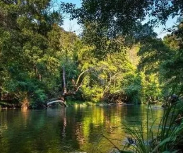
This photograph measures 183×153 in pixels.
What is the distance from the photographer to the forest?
734 cm

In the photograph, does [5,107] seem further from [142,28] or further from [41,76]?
[142,28]

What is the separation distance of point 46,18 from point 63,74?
29.6 metres

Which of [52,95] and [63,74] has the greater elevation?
[63,74]

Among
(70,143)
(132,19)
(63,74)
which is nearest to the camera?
(132,19)

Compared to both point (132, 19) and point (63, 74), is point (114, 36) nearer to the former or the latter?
point (132, 19)

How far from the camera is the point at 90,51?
12.7 meters

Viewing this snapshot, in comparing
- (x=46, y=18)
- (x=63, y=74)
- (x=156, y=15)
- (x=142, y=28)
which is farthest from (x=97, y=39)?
(x=63, y=74)

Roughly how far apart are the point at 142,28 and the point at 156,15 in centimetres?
87

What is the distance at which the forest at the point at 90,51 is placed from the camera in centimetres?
734

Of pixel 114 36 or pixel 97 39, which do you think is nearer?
pixel 114 36

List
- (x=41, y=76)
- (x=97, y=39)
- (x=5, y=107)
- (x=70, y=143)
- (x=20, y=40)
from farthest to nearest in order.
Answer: (x=41, y=76) → (x=5, y=107) → (x=20, y=40) → (x=70, y=143) → (x=97, y=39)

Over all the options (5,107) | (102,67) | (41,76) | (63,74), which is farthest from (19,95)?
(102,67)

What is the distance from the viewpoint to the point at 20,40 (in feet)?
63.1

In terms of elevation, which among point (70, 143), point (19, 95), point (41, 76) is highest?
point (41, 76)
